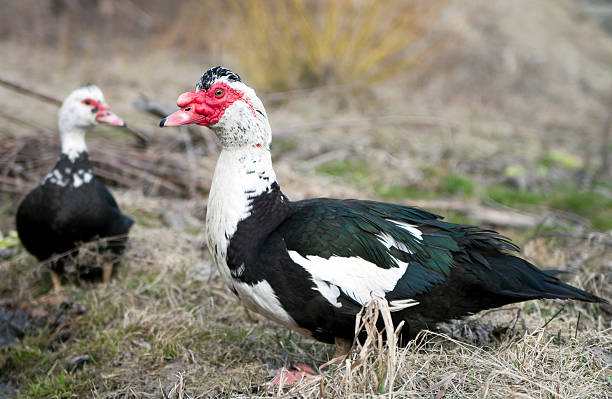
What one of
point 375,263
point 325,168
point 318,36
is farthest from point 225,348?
point 318,36

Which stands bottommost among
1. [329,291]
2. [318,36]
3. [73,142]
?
[329,291]

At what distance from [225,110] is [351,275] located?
926mm

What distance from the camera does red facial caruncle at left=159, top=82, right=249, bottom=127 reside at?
2.55 meters

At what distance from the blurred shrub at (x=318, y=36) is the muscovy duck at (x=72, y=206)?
4.93m

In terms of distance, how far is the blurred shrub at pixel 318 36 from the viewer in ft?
28.1

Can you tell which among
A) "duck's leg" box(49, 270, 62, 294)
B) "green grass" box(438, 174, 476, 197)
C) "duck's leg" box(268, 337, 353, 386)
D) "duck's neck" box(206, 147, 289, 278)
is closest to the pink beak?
"duck's leg" box(49, 270, 62, 294)

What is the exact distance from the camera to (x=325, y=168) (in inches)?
263

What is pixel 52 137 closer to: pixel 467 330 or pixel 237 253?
pixel 237 253

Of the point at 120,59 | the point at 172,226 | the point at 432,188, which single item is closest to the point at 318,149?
the point at 432,188

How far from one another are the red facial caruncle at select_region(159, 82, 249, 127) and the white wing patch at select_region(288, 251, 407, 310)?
72 centimetres

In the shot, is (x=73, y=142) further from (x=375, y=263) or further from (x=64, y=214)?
(x=375, y=263)

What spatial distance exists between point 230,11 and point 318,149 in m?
3.88

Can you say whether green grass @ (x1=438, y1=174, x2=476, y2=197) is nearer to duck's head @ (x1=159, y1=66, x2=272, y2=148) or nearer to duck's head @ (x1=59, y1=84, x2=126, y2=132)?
duck's head @ (x1=59, y1=84, x2=126, y2=132)

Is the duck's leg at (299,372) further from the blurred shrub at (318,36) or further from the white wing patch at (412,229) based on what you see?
the blurred shrub at (318,36)
